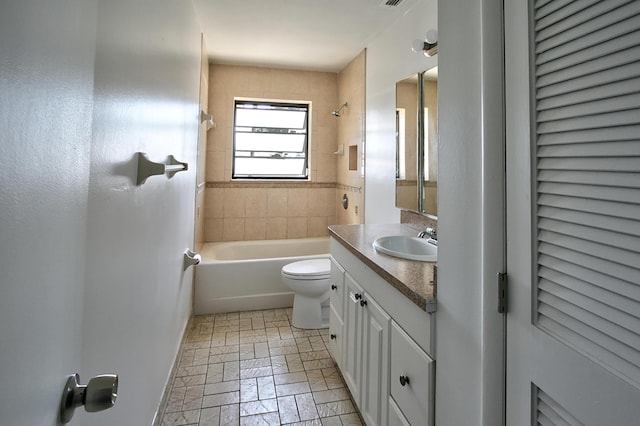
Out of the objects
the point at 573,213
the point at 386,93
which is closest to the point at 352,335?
the point at 573,213

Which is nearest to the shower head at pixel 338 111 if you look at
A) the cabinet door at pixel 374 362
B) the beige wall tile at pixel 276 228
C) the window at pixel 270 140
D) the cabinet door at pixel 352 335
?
the window at pixel 270 140

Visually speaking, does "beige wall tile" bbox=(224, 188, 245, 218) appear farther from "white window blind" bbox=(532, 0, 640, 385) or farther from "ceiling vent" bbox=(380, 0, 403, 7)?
"white window blind" bbox=(532, 0, 640, 385)

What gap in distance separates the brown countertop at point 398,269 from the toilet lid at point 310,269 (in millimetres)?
735

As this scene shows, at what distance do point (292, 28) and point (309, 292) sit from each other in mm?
2241

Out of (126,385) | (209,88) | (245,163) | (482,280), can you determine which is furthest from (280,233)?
(482,280)

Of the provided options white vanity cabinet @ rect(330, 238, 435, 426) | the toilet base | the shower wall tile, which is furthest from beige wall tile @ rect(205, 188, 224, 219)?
white vanity cabinet @ rect(330, 238, 435, 426)

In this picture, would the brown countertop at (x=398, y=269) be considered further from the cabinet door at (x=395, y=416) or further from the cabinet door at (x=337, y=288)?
the cabinet door at (x=395, y=416)

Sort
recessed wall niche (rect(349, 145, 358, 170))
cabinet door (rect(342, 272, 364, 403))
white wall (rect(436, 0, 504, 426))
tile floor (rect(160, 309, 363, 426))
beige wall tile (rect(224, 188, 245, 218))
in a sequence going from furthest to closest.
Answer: beige wall tile (rect(224, 188, 245, 218)) < recessed wall niche (rect(349, 145, 358, 170)) < tile floor (rect(160, 309, 363, 426)) < cabinet door (rect(342, 272, 364, 403)) < white wall (rect(436, 0, 504, 426))

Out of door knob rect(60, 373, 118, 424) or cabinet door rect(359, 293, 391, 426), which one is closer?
door knob rect(60, 373, 118, 424)

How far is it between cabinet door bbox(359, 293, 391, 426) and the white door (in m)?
0.60

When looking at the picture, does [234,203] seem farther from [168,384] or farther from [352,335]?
[352,335]

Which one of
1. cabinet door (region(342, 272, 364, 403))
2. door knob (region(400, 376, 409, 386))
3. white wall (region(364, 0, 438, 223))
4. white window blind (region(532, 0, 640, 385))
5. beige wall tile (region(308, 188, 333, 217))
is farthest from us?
beige wall tile (region(308, 188, 333, 217))

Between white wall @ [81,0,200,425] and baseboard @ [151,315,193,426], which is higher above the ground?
white wall @ [81,0,200,425]

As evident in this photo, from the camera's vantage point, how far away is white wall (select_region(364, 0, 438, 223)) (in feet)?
7.09
